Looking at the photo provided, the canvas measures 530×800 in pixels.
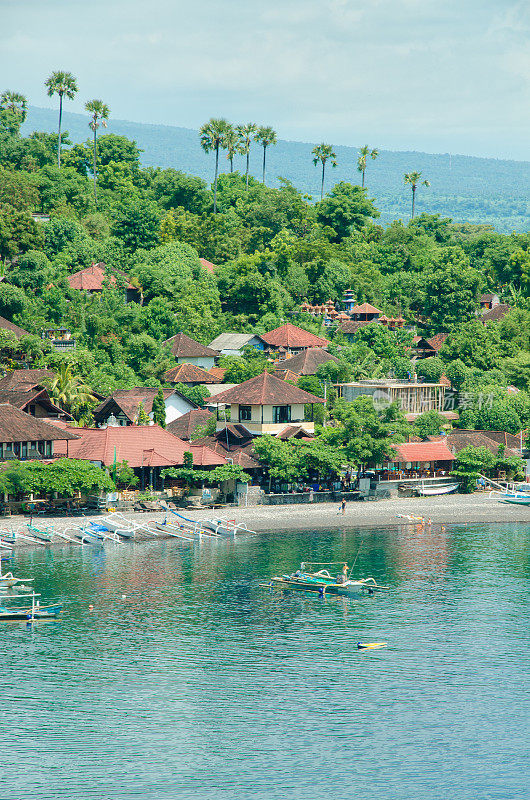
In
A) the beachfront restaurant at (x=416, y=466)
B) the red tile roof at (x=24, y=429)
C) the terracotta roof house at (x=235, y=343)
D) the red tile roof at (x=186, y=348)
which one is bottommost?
the beachfront restaurant at (x=416, y=466)

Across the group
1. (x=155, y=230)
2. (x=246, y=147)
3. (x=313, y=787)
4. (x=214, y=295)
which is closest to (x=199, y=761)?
(x=313, y=787)

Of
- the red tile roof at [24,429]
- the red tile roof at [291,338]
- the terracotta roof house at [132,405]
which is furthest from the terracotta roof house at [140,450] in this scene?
the red tile roof at [291,338]

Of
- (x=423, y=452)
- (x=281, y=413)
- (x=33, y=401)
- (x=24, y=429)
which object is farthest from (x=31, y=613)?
(x=423, y=452)

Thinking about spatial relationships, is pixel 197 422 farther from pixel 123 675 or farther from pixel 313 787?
pixel 313 787

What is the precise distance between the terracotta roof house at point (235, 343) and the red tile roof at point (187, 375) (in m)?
9.90

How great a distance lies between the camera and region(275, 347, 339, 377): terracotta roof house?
4254 inches

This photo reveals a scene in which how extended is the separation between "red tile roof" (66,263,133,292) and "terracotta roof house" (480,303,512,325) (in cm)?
4583

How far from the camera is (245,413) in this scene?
299 feet

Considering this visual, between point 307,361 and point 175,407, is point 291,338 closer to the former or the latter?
point 307,361

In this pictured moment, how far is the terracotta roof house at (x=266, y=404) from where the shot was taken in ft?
297

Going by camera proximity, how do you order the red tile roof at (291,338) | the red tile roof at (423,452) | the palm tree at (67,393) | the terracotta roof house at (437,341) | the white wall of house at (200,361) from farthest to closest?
the terracotta roof house at (437,341), the red tile roof at (291,338), the white wall of house at (200,361), the palm tree at (67,393), the red tile roof at (423,452)

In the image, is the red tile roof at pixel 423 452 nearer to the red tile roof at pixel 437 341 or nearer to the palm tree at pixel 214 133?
the red tile roof at pixel 437 341

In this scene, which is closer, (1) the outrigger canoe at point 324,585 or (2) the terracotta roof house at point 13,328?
(1) the outrigger canoe at point 324,585

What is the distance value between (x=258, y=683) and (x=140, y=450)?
36150 mm
